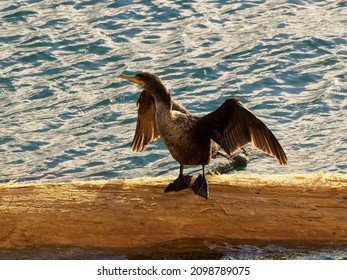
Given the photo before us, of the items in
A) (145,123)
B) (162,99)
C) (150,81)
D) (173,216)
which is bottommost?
(173,216)

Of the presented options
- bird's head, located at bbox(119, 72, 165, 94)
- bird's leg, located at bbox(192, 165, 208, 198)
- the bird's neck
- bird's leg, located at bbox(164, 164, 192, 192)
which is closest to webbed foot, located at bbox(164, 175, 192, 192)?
bird's leg, located at bbox(164, 164, 192, 192)

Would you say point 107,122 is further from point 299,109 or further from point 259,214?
point 259,214

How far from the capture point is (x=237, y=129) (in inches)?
351

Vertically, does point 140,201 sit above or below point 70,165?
above

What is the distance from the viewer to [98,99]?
45.4ft

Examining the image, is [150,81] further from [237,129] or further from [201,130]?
[237,129]

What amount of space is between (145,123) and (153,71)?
182 inches

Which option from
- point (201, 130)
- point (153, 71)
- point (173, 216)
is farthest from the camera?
point (153, 71)

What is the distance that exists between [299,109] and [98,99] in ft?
8.70

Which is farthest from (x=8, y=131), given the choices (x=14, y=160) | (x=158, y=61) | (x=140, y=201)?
(x=140, y=201)

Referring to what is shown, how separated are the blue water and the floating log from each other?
10.6 ft

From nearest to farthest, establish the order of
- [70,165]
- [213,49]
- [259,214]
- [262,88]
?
[259,214] < [70,165] < [262,88] < [213,49]

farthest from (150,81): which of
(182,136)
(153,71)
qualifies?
(153,71)

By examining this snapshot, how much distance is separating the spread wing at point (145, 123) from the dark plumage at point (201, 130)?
1.99 feet
